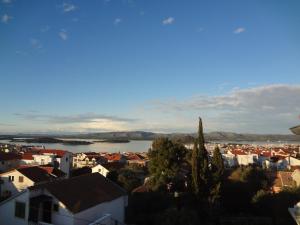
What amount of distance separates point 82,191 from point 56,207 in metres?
2.43

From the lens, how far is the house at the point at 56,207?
686 inches

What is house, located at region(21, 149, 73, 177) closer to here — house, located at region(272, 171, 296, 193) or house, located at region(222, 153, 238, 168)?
house, located at region(272, 171, 296, 193)

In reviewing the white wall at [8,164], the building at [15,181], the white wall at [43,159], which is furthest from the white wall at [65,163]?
the building at [15,181]

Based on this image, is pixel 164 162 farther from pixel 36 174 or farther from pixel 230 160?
pixel 230 160

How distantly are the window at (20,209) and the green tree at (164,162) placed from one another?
13569mm

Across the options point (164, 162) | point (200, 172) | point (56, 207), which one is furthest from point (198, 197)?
point (56, 207)

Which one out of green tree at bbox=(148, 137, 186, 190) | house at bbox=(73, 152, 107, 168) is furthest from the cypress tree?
house at bbox=(73, 152, 107, 168)

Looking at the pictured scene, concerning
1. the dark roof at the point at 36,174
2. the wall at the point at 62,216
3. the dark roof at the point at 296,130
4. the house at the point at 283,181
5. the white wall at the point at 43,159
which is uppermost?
the dark roof at the point at 296,130

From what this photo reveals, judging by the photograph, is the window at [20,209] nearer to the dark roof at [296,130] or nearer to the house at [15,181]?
the house at [15,181]

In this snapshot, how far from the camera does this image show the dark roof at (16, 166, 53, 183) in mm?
32500

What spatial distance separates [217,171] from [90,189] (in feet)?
A: 32.6

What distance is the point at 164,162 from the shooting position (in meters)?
30.3

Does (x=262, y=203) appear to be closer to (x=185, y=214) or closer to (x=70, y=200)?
(x=185, y=214)

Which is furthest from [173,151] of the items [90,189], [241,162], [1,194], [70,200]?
[241,162]
